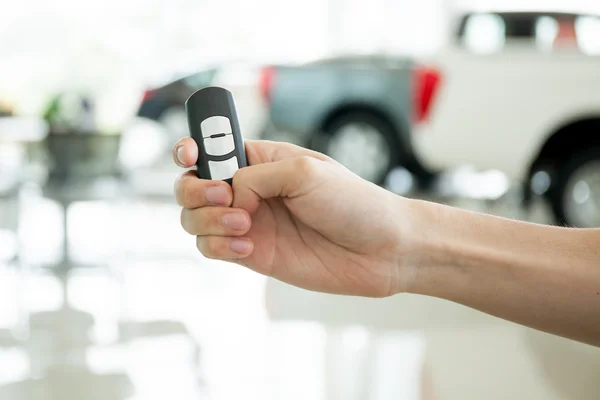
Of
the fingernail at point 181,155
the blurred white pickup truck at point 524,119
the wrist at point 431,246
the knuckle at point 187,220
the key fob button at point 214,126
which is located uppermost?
the key fob button at point 214,126

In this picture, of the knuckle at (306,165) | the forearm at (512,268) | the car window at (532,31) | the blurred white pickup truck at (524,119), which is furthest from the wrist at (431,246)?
the car window at (532,31)

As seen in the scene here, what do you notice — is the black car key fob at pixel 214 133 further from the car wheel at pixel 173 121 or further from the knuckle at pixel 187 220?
the car wheel at pixel 173 121

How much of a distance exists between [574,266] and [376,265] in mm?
287

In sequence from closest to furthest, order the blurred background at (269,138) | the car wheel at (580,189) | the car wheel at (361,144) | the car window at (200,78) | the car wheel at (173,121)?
the blurred background at (269,138), the car wheel at (580,189), the car wheel at (361,144), the car wheel at (173,121), the car window at (200,78)

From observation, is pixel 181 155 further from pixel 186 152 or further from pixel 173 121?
pixel 173 121

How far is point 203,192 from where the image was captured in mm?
1025

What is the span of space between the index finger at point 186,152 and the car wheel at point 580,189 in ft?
9.23

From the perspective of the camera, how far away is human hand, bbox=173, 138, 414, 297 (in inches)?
40.5

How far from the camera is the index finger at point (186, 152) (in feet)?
3.36

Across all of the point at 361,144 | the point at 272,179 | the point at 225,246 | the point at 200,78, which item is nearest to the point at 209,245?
the point at 225,246

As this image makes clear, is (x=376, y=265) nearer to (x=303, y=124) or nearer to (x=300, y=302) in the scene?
(x=300, y=302)

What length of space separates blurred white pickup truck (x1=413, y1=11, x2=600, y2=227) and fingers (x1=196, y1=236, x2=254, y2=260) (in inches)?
108

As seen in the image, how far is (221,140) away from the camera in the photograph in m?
1.04

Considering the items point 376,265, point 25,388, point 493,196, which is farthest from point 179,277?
point 493,196
